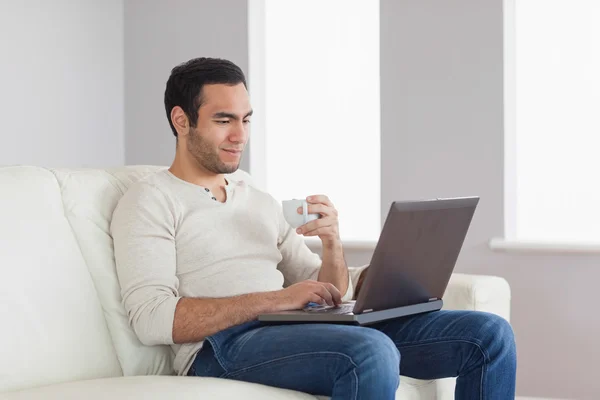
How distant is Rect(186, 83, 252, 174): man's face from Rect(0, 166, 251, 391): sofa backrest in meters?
0.24

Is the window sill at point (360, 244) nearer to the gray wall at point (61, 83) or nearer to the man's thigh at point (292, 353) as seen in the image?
the gray wall at point (61, 83)

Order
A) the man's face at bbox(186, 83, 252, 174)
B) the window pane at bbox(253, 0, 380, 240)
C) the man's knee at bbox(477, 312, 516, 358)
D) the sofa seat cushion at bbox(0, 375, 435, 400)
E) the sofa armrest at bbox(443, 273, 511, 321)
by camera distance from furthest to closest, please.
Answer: the window pane at bbox(253, 0, 380, 240), the sofa armrest at bbox(443, 273, 511, 321), the man's face at bbox(186, 83, 252, 174), the man's knee at bbox(477, 312, 516, 358), the sofa seat cushion at bbox(0, 375, 435, 400)

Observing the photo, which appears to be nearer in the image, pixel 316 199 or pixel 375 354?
pixel 375 354

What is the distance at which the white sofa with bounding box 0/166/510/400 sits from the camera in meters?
1.78

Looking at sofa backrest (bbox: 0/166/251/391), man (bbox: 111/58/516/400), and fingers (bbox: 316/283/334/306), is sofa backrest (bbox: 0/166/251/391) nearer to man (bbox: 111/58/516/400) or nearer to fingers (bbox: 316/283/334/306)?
man (bbox: 111/58/516/400)

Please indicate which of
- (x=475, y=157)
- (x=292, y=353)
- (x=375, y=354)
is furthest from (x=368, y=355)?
(x=475, y=157)

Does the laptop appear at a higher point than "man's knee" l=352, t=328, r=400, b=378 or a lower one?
higher

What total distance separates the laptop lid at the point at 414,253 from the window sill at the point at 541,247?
1.50 metres

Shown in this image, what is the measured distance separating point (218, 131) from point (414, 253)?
60 cm

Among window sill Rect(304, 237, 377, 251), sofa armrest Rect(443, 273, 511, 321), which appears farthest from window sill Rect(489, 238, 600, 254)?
sofa armrest Rect(443, 273, 511, 321)

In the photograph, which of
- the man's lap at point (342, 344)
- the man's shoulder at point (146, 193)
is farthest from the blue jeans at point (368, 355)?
the man's shoulder at point (146, 193)

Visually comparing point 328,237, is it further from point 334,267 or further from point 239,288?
point 239,288

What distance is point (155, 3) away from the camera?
4.39m

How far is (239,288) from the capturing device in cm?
210
